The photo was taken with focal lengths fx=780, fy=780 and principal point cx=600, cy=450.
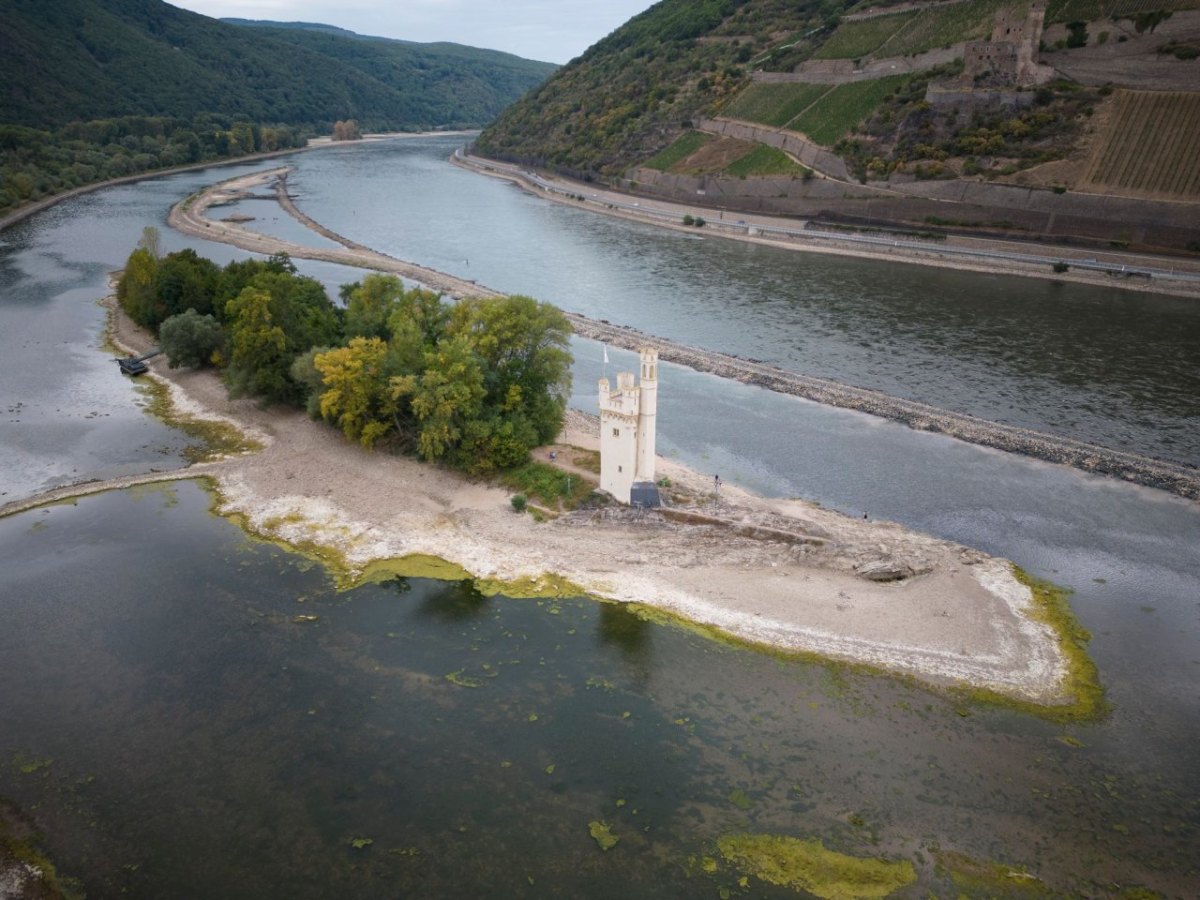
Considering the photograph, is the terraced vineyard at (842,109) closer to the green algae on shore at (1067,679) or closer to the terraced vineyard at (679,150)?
the terraced vineyard at (679,150)

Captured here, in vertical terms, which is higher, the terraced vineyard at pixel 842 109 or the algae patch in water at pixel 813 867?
the terraced vineyard at pixel 842 109

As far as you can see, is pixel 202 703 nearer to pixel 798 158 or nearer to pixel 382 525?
pixel 382 525

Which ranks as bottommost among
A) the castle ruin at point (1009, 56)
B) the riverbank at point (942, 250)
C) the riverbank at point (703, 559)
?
the riverbank at point (703, 559)

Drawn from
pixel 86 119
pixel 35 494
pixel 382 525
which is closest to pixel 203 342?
pixel 35 494

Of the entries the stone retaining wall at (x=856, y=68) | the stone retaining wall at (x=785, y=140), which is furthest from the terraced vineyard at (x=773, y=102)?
the stone retaining wall at (x=785, y=140)

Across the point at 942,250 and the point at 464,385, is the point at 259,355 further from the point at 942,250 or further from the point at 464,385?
the point at 942,250

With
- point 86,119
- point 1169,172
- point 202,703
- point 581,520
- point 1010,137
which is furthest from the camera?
point 86,119

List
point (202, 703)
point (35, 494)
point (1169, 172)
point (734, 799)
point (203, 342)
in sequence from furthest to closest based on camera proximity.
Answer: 1. point (1169, 172)
2. point (203, 342)
3. point (35, 494)
4. point (202, 703)
5. point (734, 799)

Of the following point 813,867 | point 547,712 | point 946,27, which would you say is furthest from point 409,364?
point 946,27

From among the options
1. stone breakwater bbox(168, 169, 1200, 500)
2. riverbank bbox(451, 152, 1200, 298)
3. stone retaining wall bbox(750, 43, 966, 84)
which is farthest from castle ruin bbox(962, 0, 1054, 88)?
stone breakwater bbox(168, 169, 1200, 500)
